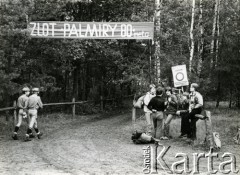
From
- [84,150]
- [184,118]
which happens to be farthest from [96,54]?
[84,150]

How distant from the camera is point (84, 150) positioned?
11492 millimetres

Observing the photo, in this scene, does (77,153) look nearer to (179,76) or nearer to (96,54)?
(179,76)

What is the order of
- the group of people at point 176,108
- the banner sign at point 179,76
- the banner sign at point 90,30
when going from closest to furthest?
the group of people at point 176,108 < the banner sign at point 179,76 < the banner sign at point 90,30

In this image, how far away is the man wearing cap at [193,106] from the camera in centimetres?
1260

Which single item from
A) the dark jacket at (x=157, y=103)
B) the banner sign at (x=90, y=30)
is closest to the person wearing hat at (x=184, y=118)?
the dark jacket at (x=157, y=103)

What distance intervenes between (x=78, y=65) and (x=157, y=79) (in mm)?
9699

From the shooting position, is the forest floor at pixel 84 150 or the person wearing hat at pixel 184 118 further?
the person wearing hat at pixel 184 118

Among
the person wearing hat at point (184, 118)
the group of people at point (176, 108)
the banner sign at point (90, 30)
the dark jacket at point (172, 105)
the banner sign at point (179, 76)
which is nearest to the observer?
the group of people at point (176, 108)

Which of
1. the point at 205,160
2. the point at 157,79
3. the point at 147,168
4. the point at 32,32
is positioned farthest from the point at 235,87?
the point at 147,168

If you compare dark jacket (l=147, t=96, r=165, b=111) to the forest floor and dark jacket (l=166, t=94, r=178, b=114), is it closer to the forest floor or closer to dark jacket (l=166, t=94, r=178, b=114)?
dark jacket (l=166, t=94, r=178, b=114)

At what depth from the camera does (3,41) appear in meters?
15.6

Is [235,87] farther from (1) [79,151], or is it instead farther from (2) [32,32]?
(1) [79,151]

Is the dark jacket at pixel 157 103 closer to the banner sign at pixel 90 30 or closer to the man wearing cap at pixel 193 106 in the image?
the man wearing cap at pixel 193 106

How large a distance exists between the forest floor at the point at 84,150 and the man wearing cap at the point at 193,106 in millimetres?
547
